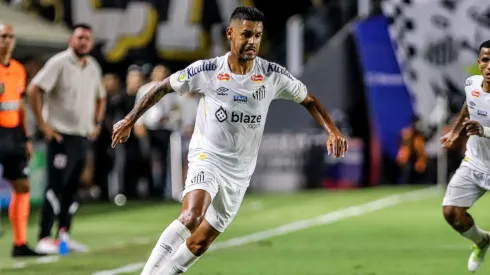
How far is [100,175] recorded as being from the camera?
21.5m

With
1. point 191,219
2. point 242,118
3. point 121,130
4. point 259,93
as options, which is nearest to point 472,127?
point 259,93

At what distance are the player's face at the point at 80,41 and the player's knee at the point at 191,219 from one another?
5.05m

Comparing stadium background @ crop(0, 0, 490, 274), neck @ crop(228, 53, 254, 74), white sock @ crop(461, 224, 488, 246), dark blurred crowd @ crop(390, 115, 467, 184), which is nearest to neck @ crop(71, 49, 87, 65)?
neck @ crop(228, 53, 254, 74)

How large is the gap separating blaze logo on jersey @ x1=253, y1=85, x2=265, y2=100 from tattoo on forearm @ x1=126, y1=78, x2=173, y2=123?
24.7 inches

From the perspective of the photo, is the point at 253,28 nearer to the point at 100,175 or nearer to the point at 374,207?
the point at 374,207

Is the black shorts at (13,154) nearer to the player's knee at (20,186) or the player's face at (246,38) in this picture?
the player's knee at (20,186)

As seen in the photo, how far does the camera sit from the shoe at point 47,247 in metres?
12.7

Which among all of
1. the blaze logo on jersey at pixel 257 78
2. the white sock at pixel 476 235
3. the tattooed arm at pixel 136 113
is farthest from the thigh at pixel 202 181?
the white sock at pixel 476 235

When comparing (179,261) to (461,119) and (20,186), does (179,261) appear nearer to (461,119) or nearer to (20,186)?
(461,119)

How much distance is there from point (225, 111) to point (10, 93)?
4.38 meters

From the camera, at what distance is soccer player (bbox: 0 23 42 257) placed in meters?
12.3

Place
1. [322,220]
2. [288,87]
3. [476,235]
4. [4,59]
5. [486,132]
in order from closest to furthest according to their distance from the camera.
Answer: [288,87] → [486,132] → [476,235] → [4,59] → [322,220]

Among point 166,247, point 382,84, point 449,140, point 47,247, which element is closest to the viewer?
point 166,247

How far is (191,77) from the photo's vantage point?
8.68 meters
